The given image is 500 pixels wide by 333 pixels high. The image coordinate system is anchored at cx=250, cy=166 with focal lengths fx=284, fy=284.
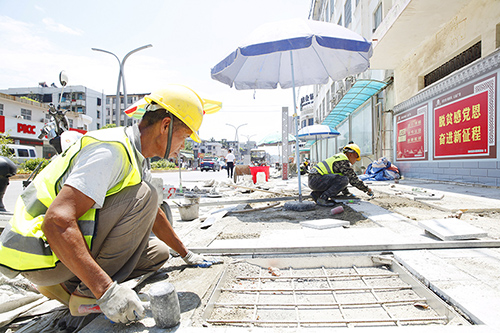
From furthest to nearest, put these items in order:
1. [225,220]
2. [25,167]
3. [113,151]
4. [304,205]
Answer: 1. [25,167]
2. [304,205]
3. [225,220]
4. [113,151]

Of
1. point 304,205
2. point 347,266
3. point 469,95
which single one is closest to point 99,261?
point 347,266

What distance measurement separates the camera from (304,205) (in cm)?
468

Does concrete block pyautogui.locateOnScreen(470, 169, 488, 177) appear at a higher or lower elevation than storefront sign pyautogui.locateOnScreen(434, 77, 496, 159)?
lower

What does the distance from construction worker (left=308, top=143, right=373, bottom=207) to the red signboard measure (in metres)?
3.89

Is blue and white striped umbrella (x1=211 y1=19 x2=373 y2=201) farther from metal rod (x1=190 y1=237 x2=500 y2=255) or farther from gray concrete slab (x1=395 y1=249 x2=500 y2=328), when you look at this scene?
gray concrete slab (x1=395 y1=249 x2=500 y2=328)

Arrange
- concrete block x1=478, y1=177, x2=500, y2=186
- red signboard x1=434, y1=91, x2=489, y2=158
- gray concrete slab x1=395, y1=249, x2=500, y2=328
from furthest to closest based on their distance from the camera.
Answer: red signboard x1=434, y1=91, x2=489, y2=158
concrete block x1=478, y1=177, x2=500, y2=186
gray concrete slab x1=395, y1=249, x2=500, y2=328

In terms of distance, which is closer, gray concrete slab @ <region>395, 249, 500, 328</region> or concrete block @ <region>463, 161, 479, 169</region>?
gray concrete slab @ <region>395, 249, 500, 328</region>

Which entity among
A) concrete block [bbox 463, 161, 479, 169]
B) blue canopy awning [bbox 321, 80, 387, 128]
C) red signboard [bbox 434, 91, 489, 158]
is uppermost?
blue canopy awning [bbox 321, 80, 387, 128]

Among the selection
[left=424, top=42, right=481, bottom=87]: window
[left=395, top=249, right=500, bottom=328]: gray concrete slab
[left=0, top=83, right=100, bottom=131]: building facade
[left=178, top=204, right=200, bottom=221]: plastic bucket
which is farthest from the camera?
[left=0, top=83, right=100, bottom=131]: building facade

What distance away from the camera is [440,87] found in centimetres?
813

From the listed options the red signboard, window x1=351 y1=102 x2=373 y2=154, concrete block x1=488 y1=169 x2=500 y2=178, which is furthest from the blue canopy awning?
concrete block x1=488 y1=169 x2=500 y2=178

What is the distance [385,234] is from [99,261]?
2644mm

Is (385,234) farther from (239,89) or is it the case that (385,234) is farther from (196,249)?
(239,89)

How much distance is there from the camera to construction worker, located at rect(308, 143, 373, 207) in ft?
15.6
